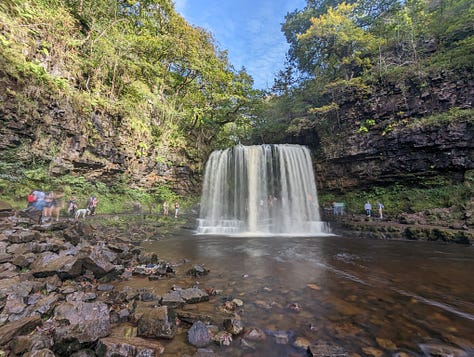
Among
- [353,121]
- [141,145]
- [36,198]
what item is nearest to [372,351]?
[36,198]

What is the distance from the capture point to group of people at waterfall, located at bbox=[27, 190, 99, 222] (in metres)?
7.68

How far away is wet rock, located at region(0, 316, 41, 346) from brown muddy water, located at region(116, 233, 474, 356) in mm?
1347

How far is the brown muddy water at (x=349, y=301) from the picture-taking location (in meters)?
2.07

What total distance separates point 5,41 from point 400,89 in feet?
61.4

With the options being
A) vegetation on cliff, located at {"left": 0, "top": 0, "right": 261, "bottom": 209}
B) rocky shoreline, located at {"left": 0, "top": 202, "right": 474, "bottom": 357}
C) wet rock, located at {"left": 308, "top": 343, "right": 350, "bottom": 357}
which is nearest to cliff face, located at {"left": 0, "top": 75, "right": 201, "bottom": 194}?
vegetation on cliff, located at {"left": 0, "top": 0, "right": 261, "bottom": 209}

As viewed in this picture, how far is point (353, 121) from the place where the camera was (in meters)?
13.9

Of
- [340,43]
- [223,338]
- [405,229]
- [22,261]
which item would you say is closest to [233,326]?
[223,338]

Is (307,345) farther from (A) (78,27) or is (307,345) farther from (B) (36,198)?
(A) (78,27)

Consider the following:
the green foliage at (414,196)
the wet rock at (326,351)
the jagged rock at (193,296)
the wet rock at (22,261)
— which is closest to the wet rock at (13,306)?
the wet rock at (22,261)

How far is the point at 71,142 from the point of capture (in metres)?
9.63

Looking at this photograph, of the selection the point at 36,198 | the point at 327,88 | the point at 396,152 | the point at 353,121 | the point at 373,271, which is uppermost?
the point at 327,88

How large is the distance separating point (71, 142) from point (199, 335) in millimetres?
10777

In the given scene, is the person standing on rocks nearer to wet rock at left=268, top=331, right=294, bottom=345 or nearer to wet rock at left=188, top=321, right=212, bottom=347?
wet rock at left=268, top=331, right=294, bottom=345

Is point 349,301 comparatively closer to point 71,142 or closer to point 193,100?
point 71,142
